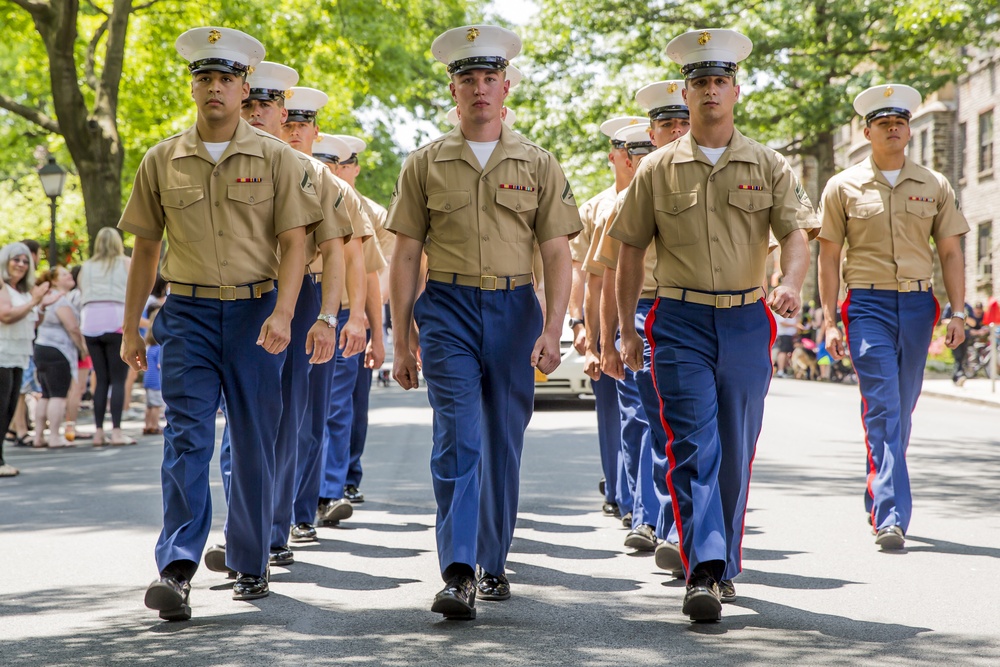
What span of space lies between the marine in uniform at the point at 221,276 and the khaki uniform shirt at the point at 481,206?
434mm

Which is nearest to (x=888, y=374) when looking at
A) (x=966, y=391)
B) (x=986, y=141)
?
(x=966, y=391)

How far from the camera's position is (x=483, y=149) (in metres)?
5.70

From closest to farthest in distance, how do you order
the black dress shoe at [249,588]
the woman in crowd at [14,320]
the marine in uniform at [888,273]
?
the black dress shoe at [249,588], the marine in uniform at [888,273], the woman in crowd at [14,320]

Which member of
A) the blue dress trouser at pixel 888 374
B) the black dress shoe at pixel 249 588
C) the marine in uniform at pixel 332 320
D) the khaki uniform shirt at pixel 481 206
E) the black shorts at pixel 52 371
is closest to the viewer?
the khaki uniform shirt at pixel 481 206

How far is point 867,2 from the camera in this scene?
28.2 m

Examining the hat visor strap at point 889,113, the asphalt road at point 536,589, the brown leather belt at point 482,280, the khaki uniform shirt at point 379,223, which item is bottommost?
the asphalt road at point 536,589

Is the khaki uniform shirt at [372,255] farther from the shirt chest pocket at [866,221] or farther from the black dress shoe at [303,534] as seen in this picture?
the shirt chest pocket at [866,221]

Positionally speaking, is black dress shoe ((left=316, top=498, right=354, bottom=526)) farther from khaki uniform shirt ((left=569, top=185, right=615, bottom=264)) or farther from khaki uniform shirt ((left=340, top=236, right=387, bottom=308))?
khaki uniform shirt ((left=569, top=185, right=615, bottom=264))

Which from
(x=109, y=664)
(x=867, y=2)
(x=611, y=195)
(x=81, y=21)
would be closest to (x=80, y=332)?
(x=611, y=195)

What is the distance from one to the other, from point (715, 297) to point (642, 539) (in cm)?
192

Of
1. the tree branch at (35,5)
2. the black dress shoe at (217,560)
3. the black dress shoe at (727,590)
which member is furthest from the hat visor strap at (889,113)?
the tree branch at (35,5)

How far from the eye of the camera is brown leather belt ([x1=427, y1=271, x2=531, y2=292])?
5609mm

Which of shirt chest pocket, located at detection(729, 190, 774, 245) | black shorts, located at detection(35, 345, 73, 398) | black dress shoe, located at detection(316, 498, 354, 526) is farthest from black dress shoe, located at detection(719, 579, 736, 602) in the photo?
black shorts, located at detection(35, 345, 73, 398)

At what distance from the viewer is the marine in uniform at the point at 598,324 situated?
7.56 metres
